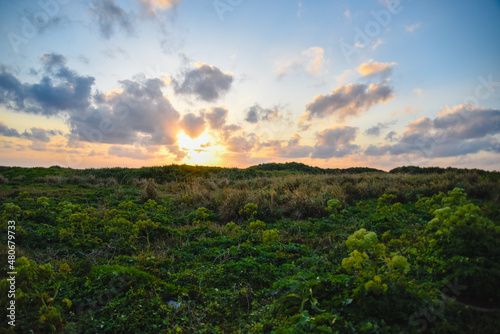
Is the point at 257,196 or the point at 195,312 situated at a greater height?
the point at 257,196

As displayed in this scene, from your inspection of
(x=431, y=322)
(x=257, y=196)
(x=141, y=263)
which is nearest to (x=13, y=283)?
(x=141, y=263)

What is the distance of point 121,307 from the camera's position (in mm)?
2824

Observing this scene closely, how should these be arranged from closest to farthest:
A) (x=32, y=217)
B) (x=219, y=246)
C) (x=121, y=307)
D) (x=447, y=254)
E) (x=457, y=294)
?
(x=457, y=294) < (x=447, y=254) < (x=121, y=307) < (x=219, y=246) < (x=32, y=217)

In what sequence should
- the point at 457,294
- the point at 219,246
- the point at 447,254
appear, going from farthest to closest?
the point at 219,246
the point at 447,254
the point at 457,294

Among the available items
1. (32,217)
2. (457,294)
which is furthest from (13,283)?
(32,217)

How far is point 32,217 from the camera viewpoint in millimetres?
5949

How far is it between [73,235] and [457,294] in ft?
18.7

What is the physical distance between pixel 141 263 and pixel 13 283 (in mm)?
1575

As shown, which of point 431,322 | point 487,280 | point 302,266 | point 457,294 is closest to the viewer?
point 431,322

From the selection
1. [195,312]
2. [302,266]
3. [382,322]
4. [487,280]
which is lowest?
[195,312]

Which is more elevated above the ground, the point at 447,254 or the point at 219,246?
the point at 447,254

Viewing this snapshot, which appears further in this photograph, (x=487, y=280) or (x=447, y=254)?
(x=447, y=254)

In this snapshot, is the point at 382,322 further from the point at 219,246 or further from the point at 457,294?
the point at 219,246

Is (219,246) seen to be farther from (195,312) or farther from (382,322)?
(382,322)
